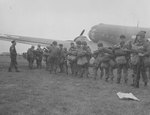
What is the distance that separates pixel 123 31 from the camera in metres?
23.7

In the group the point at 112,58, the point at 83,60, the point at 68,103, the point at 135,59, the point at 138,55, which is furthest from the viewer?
the point at 83,60

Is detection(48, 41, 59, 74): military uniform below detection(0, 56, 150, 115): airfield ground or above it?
above

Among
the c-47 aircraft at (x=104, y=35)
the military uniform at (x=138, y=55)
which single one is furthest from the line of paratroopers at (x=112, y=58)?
the c-47 aircraft at (x=104, y=35)

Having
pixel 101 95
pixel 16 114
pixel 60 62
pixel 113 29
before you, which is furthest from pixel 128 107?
pixel 113 29

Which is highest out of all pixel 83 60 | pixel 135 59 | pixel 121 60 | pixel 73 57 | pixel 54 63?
pixel 135 59

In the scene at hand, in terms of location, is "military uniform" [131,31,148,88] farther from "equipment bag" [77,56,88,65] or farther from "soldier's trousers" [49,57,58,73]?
"soldier's trousers" [49,57,58,73]

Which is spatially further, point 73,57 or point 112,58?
point 73,57

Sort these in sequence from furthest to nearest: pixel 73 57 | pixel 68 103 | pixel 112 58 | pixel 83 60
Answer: pixel 73 57, pixel 83 60, pixel 112 58, pixel 68 103

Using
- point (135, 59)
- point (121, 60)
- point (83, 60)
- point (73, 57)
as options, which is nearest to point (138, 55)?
point (135, 59)

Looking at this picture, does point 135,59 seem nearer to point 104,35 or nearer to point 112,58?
point 112,58

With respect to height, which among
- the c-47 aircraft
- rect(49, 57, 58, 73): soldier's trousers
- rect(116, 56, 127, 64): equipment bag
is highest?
the c-47 aircraft

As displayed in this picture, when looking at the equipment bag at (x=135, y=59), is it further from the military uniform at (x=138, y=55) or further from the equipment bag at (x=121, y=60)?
the equipment bag at (x=121, y=60)

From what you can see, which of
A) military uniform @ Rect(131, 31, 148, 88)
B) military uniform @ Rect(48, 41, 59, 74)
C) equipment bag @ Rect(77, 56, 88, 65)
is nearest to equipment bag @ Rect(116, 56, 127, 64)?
military uniform @ Rect(131, 31, 148, 88)

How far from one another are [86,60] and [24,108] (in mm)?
7743
